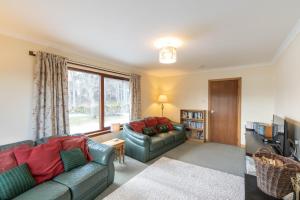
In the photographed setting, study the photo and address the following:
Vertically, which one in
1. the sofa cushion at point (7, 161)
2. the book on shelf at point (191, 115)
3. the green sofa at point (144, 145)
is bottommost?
the green sofa at point (144, 145)

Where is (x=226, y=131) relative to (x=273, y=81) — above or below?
below

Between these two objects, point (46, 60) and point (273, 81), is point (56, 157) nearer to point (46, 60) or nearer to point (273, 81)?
point (46, 60)

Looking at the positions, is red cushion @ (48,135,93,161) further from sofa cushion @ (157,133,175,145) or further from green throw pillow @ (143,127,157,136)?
sofa cushion @ (157,133,175,145)

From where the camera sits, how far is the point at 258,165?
3.49 ft

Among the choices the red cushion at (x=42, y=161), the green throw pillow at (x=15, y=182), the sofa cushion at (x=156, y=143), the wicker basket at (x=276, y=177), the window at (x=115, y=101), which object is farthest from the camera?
the window at (x=115, y=101)

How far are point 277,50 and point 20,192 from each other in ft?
15.6

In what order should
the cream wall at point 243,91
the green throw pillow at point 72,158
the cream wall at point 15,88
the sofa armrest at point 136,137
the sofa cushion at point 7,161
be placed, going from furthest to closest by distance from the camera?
the cream wall at point 243,91 → the sofa armrest at point 136,137 → the cream wall at point 15,88 → the green throw pillow at point 72,158 → the sofa cushion at point 7,161

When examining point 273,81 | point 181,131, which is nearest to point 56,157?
point 181,131

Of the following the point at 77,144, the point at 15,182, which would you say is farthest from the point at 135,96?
the point at 15,182

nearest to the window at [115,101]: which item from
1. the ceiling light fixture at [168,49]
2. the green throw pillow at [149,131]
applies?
the green throw pillow at [149,131]

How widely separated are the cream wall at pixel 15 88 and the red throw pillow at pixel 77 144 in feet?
2.25

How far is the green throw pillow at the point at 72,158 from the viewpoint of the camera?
88.0 inches

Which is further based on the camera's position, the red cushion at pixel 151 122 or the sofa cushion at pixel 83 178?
the red cushion at pixel 151 122

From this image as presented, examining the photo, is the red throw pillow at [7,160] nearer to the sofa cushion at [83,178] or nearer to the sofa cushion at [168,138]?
the sofa cushion at [83,178]
